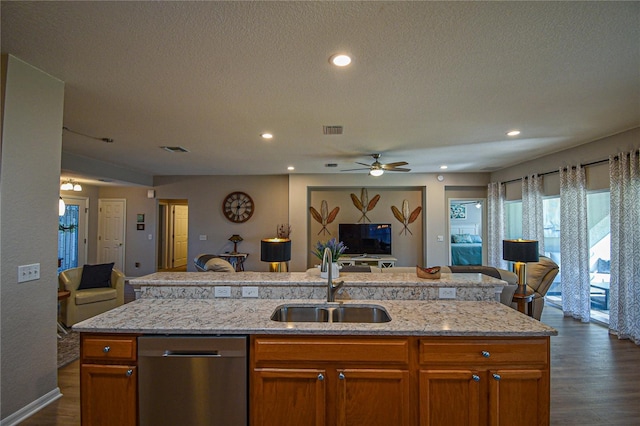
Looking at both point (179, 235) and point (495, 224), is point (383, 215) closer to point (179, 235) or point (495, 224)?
point (495, 224)

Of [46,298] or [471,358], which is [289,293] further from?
[46,298]

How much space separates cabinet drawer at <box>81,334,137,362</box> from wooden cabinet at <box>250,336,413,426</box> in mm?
690

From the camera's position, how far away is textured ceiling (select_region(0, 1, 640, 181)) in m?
1.72

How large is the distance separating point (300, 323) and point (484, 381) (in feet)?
3.44

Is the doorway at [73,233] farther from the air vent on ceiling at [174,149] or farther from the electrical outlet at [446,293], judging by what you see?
the electrical outlet at [446,293]

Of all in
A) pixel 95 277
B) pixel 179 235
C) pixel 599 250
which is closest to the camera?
pixel 95 277

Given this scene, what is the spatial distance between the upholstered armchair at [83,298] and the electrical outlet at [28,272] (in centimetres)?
242

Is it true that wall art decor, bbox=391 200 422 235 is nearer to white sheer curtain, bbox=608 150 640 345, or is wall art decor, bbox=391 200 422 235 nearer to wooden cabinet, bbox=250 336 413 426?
white sheer curtain, bbox=608 150 640 345

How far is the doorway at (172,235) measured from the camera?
902 cm

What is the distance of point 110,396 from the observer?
171 cm

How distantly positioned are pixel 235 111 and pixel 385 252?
5164mm

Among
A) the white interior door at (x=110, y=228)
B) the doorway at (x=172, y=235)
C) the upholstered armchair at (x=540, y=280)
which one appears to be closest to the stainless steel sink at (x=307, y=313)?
the upholstered armchair at (x=540, y=280)

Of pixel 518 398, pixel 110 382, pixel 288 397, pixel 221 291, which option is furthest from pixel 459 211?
pixel 110 382

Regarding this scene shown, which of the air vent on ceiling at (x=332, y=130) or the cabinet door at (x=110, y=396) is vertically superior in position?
the air vent on ceiling at (x=332, y=130)
